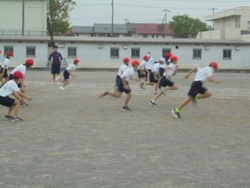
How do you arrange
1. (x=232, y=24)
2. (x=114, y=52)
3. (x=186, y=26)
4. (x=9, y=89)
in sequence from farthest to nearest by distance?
(x=186, y=26), (x=232, y=24), (x=114, y=52), (x=9, y=89)

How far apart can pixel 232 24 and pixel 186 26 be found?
2289 inches

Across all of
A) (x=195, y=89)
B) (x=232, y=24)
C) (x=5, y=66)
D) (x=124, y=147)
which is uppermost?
(x=232, y=24)

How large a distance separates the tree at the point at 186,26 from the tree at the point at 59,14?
187ft

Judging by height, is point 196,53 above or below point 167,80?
above

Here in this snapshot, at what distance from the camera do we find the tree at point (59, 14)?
72000mm

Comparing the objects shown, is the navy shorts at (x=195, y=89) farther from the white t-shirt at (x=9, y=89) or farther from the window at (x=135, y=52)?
the window at (x=135, y=52)

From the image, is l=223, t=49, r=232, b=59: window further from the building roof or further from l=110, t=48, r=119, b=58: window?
the building roof

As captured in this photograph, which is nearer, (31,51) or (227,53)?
(31,51)

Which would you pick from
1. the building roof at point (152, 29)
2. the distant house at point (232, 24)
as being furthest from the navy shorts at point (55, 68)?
the building roof at point (152, 29)

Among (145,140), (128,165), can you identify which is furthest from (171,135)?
(128,165)

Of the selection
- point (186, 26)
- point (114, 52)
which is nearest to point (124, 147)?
point (114, 52)

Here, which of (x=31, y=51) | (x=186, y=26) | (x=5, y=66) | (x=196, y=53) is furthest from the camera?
(x=186, y=26)

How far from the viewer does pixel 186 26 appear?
12738cm

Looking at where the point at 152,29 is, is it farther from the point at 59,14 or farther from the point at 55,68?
the point at 55,68
